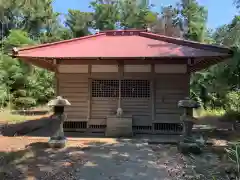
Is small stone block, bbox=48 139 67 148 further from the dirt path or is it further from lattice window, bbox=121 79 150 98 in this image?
lattice window, bbox=121 79 150 98

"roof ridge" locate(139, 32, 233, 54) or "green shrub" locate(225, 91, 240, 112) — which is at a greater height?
"roof ridge" locate(139, 32, 233, 54)

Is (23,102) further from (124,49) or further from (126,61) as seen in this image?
(126,61)

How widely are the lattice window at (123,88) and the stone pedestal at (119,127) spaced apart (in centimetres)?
103

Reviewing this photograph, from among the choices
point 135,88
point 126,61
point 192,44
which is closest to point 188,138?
point 135,88

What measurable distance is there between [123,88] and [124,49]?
4.55 feet

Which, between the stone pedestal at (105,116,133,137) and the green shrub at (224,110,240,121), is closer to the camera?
the stone pedestal at (105,116,133,137)

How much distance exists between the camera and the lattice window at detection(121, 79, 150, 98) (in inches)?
400

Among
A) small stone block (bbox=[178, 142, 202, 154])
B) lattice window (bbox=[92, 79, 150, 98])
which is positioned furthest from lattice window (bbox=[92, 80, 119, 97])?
small stone block (bbox=[178, 142, 202, 154])

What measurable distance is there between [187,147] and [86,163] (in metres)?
2.53

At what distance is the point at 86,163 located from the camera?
5.83 metres

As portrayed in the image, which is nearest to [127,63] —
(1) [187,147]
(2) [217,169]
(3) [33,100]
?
(1) [187,147]

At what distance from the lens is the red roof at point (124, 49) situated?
364 inches

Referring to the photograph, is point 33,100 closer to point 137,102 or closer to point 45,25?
point 137,102

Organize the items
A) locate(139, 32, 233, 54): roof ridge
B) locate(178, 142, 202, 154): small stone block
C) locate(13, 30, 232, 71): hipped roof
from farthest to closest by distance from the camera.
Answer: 1. locate(13, 30, 232, 71): hipped roof
2. locate(139, 32, 233, 54): roof ridge
3. locate(178, 142, 202, 154): small stone block
